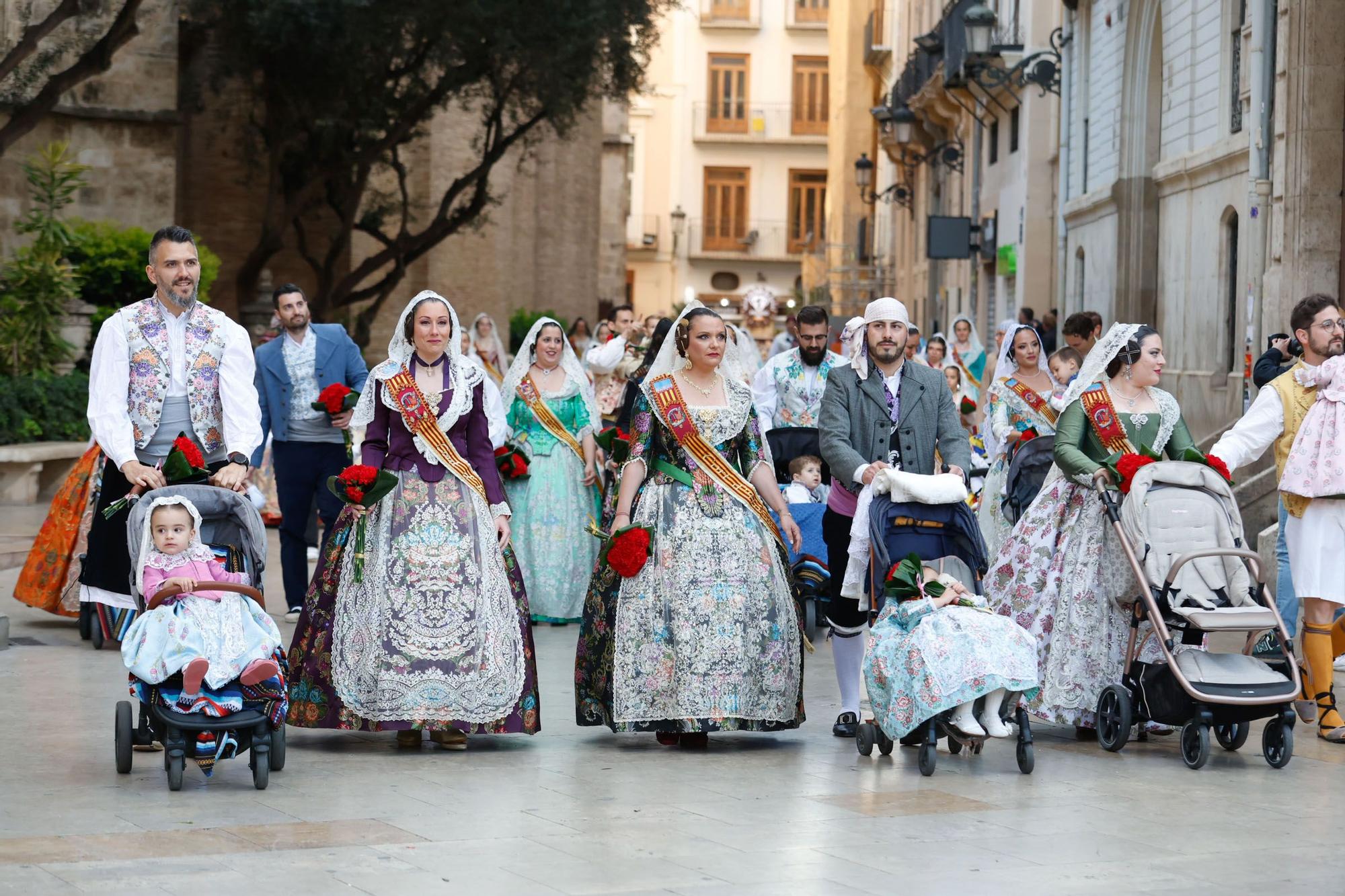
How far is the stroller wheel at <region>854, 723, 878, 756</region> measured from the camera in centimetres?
791

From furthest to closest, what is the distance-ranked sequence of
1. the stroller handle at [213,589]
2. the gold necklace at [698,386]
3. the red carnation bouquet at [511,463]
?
1. the red carnation bouquet at [511,463]
2. the gold necklace at [698,386]
3. the stroller handle at [213,589]

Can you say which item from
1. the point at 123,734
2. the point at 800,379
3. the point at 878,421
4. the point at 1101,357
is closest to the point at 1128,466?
the point at 1101,357

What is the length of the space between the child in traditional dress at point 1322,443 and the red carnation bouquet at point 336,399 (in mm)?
5066

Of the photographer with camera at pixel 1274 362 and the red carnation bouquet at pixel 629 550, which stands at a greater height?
the photographer with camera at pixel 1274 362

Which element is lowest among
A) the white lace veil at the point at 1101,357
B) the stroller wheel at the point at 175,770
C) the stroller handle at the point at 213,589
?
the stroller wheel at the point at 175,770

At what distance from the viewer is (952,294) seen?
3934 cm

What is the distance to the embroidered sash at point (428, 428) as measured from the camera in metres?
8.18

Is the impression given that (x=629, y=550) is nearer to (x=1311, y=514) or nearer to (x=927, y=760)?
(x=927, y=760)

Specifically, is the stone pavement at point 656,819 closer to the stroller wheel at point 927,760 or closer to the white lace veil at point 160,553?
the stroller wheel at point 927,760

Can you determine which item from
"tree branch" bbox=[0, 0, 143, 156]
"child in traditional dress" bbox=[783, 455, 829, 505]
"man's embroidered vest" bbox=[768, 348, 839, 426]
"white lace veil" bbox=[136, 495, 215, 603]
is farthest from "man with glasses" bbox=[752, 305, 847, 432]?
"tree branch" bbox=[0, 0, 143, 156]

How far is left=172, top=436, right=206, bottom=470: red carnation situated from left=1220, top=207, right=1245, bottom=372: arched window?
12838 millimetres

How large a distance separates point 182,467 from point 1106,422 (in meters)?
3.87

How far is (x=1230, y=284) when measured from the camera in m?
18.9

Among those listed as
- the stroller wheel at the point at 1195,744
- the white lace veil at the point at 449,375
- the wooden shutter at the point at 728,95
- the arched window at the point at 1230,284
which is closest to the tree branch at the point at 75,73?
the arched window at the point at 1230,284
